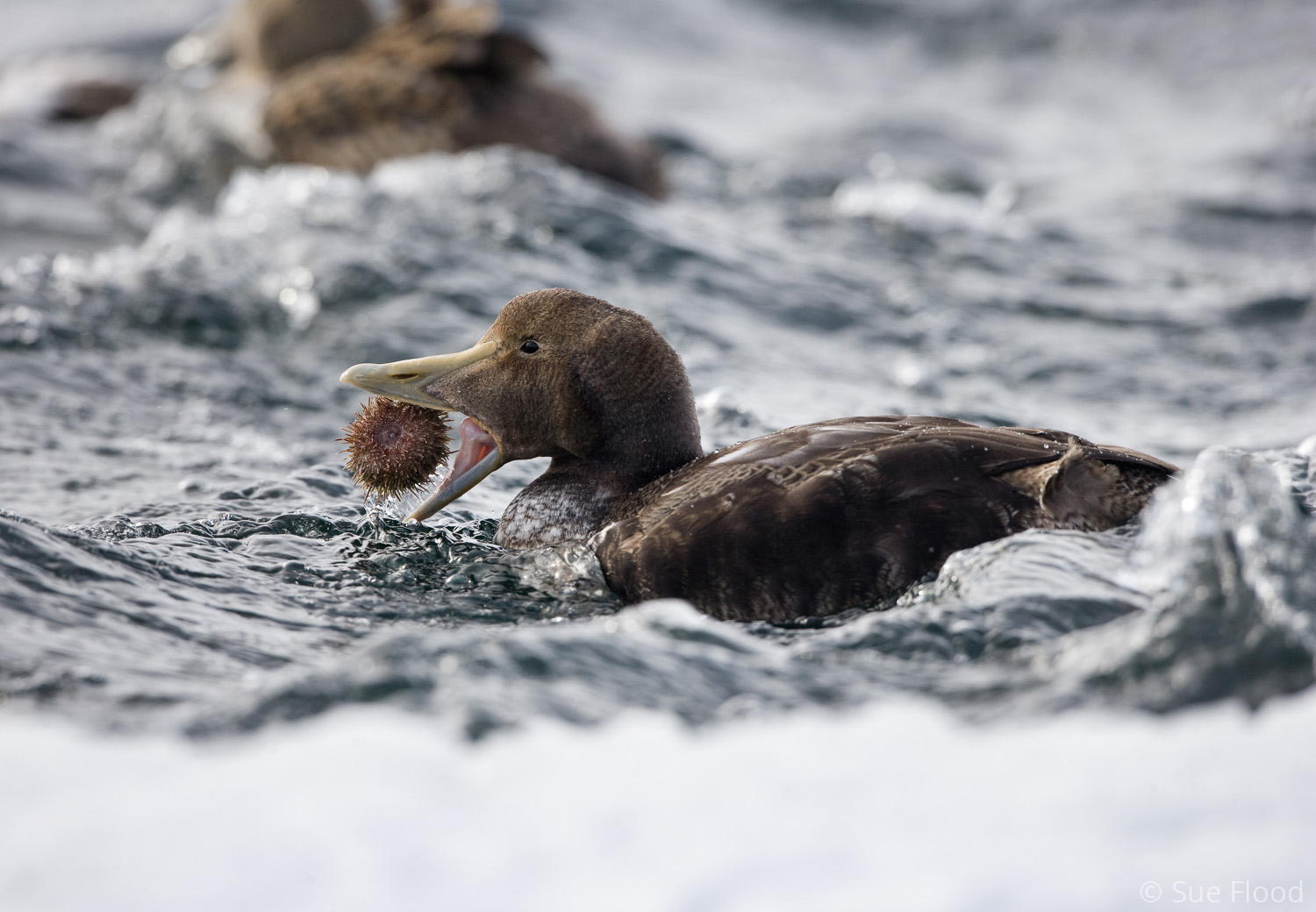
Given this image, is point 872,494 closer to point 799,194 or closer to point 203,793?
point 203,793

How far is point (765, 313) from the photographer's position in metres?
7.32

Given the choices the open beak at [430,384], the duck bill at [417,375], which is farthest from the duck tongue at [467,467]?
the duck bill at [417,375]

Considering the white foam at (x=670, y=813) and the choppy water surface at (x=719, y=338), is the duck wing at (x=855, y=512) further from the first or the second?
the white foam at (x=670, y=813)

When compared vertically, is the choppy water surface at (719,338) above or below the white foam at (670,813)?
above

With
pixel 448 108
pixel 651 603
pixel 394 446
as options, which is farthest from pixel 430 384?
pixel 448 108

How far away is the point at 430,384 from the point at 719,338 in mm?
2882

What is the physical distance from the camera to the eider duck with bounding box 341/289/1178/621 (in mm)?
3553

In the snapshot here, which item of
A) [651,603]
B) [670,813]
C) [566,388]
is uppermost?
[566,388]

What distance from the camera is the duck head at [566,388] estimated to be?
4074mm

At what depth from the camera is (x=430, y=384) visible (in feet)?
13.7

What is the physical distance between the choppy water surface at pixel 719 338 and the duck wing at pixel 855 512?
10cm

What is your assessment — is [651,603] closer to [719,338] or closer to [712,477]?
[712,477]

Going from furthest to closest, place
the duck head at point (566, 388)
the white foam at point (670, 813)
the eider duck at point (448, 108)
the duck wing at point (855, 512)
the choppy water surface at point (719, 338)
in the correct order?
the eider duck at point (448, 108) → the duck head at point (566, 388) → the duck wing at point (855, 512) → the choppy water surface at point (719, 338) → the white foam at point (670, 813)

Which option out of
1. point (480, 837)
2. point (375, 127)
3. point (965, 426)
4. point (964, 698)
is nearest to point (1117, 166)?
point (375, 127)
